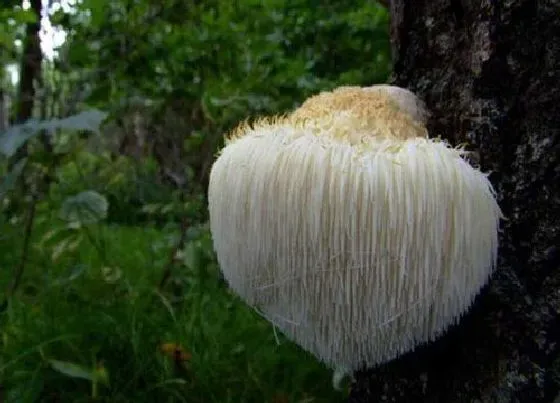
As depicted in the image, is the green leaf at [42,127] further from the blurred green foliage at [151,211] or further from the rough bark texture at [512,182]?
the rough bark texture at [512,182]

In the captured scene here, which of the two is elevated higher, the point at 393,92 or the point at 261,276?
the point at 393,92

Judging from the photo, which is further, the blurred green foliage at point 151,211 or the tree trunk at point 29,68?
the tree trunk at point 29,68

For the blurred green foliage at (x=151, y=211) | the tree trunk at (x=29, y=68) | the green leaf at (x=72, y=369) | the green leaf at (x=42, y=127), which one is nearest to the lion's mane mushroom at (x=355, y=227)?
the green leaf at (x=42, y=127)

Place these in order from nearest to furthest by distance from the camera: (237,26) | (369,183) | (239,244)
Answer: (369,183), (239,244), (237,26)

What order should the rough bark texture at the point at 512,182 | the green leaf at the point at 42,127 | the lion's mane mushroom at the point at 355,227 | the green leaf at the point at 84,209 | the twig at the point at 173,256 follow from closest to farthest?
the lion's mane mushroom at the point at 355,227, the rough bark texture at the point at 512,182, the green leaf at the point at 42,127, the green leaf at the point at 84,209, the twig at the point at 173,256

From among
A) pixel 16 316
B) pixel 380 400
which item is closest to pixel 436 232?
pixel 380 400

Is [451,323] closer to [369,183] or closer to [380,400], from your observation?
[369,183]

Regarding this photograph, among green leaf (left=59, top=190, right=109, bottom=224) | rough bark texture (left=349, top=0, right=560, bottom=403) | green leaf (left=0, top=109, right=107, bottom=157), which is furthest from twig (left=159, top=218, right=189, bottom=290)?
rough bark texture (left=349, top=0, right=560, bottom=403)

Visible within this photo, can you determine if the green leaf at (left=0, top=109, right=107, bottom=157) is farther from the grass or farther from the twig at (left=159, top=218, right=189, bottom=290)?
the twig at (left=159, top=218, right=189, bottom=290)

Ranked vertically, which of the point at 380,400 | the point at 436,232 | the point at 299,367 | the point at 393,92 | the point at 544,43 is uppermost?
the point at 544,43
